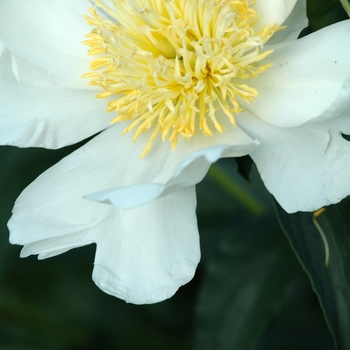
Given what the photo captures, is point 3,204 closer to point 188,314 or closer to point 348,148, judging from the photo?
point 188,314

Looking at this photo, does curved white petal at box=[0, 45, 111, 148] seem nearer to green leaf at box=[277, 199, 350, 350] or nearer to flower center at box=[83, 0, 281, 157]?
flower center at box=[83, 0, 281, 157]

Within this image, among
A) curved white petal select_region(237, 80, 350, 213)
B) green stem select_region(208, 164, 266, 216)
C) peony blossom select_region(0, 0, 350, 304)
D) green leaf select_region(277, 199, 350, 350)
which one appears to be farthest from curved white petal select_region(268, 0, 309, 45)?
green stem select_region(208, 164, 266, 216)

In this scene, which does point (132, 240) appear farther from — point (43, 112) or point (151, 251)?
point (43, 112)

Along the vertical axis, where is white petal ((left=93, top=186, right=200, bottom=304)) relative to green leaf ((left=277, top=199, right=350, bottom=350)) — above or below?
above

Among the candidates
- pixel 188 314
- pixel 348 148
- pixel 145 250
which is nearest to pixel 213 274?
pixel 188 314

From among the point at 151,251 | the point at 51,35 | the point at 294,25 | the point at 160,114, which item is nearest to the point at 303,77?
the point at 294,25

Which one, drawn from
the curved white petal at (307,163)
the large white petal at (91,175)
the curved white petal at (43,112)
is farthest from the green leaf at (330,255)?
the curved white petal at (43,112)
